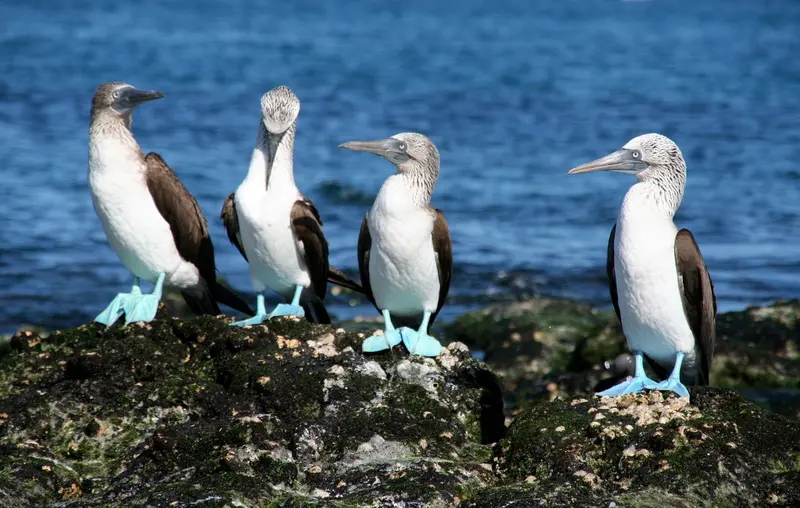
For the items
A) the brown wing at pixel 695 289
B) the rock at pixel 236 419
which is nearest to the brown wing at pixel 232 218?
the rock at pixel 236 419

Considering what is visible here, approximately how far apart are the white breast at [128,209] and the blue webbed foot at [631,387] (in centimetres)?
331

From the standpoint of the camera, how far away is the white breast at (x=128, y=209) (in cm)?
745

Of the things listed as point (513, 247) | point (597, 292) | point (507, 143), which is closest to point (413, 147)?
point (597, 292)

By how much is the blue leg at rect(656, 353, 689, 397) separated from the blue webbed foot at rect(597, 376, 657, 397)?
0.20 feet

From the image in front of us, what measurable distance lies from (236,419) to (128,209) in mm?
2612

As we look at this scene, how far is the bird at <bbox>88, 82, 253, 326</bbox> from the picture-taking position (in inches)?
294

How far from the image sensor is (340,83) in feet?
98.4

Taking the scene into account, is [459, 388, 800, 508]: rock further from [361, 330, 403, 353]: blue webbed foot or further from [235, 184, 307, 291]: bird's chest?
[235, 184, 307, 291]: bird's chest

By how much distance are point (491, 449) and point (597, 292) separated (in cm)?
785

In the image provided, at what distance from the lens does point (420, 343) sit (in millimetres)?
6559

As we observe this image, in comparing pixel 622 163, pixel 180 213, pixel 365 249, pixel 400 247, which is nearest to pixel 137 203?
pixel 180 213

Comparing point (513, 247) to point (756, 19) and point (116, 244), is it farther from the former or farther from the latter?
point (756, 19)

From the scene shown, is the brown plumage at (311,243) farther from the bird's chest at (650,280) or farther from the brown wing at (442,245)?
the bird's chest at (650,280)

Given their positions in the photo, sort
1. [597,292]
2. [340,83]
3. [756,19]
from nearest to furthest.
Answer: [597,292], [340,83], [756,19]
